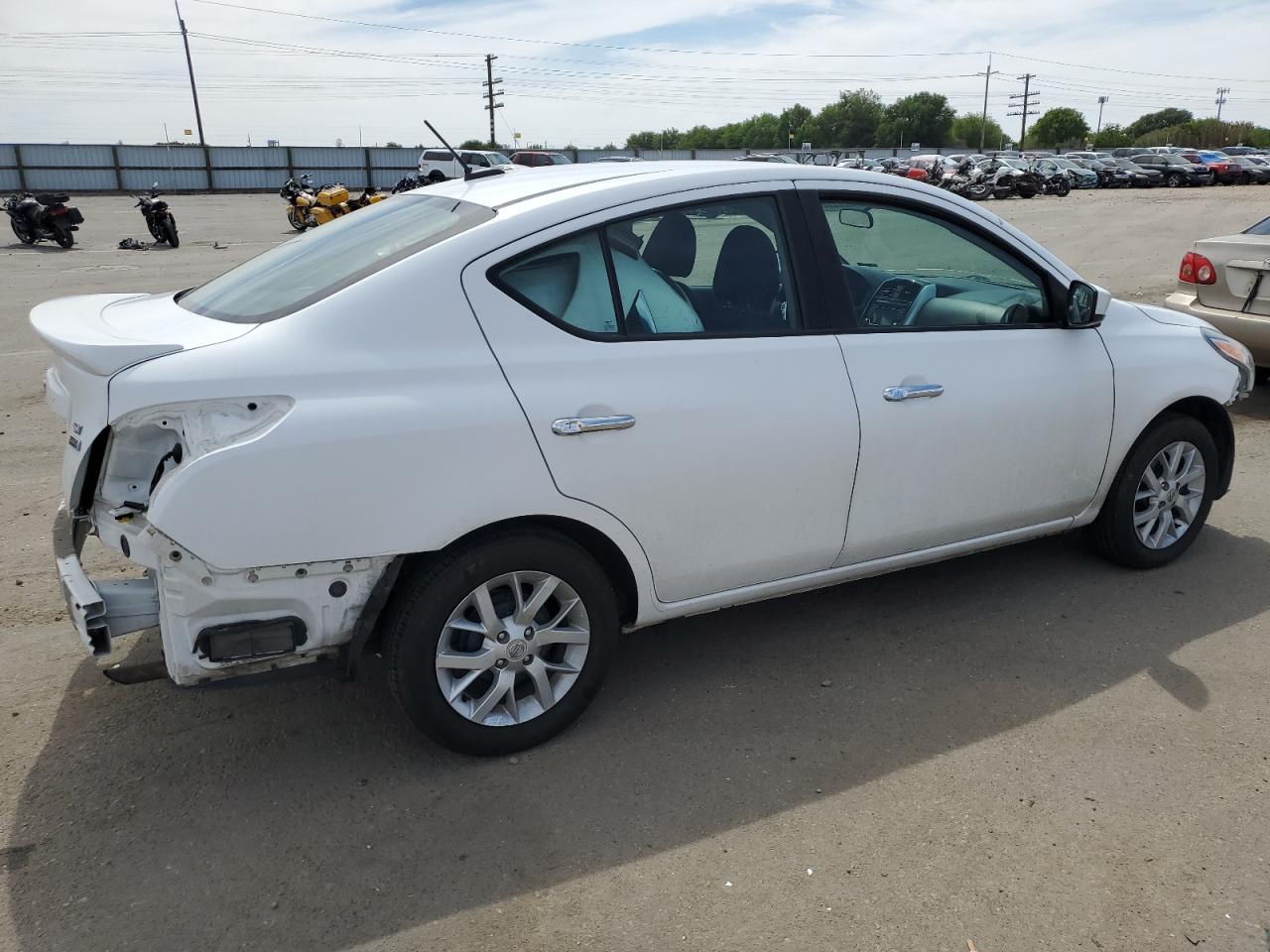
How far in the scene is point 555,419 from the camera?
2.95 metres

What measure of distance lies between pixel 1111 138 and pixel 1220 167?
7784 centimetres

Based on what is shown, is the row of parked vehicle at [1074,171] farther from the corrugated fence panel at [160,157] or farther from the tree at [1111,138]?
the tree at [1111,138]

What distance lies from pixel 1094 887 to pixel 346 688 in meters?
2.42

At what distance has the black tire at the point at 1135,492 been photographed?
4.33 metres

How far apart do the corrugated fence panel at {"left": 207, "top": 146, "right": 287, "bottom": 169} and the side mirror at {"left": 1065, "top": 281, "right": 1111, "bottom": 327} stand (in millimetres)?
44384

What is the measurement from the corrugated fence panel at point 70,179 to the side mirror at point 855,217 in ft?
139

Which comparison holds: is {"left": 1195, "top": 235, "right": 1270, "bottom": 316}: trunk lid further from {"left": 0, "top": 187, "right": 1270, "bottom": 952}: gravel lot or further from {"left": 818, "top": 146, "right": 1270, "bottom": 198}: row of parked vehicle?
{"left": 818, "top": 146, "right": 1270, "bottom": 198}: row of parked vehicle

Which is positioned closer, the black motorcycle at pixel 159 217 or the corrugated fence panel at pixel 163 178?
the black motorcycle at pixel 159 217

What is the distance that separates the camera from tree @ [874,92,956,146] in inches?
4919

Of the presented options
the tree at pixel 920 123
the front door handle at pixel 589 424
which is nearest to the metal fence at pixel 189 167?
the front door handle at pixel 589 424

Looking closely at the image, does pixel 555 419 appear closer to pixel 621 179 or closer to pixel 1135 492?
pixel 621 179

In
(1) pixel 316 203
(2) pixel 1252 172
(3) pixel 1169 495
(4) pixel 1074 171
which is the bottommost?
(3) pixel 1169 495

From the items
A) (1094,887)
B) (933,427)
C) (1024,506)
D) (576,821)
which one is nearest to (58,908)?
(576,821)

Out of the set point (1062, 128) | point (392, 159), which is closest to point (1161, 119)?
point (1062, 128)
